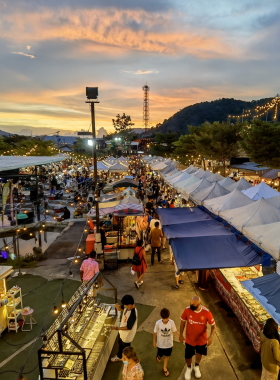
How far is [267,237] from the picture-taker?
17.7 ft

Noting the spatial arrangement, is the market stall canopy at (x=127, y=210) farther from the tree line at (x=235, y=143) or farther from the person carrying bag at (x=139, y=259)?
the tree line at (x=235, y=143)

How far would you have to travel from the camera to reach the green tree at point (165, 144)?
155ft

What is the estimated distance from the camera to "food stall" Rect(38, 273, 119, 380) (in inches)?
133

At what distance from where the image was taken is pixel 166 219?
351 inches

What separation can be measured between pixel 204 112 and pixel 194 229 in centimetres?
13424

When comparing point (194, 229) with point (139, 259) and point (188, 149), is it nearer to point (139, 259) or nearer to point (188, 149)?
point (139, 259)

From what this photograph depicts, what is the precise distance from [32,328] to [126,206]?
5.29 m

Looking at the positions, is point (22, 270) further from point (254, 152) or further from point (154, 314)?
point (254, 152)

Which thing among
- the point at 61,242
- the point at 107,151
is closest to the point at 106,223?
the point at 61,242

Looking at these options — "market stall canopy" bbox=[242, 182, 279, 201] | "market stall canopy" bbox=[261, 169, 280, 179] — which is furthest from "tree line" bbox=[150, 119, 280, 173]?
"market stall canopy" bbox=[242, 182, 279, 201]

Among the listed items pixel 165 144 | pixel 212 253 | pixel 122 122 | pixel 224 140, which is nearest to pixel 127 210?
pixel 212 253

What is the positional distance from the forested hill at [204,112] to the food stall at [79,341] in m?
122

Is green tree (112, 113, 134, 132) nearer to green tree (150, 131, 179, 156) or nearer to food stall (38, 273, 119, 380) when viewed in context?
green tree (150, 131, 179, 156)

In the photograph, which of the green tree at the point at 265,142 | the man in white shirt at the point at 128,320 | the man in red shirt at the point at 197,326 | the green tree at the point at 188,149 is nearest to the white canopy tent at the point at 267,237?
the man in red shirt at the point at 197,326
